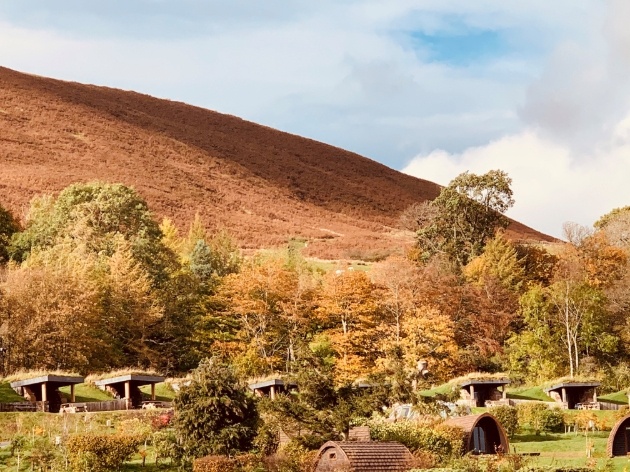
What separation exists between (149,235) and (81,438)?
41.4 metres

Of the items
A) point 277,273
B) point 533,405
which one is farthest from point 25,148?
point 533,405

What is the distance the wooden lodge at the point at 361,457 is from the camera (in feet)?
115

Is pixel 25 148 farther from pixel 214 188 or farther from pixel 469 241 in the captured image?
pixel 469 241

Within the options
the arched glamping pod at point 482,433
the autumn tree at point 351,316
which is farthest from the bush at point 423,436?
the autumn tree at point 351,316

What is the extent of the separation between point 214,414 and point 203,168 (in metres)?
101

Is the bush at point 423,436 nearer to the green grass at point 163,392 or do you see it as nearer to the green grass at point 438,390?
the green grass at point 438,390

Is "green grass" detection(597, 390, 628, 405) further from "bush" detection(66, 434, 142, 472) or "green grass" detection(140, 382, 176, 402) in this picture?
"bush" detection(66, 434, 142, 472)

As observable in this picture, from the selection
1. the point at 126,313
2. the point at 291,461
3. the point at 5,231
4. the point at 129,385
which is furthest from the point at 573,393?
the point at 5,231

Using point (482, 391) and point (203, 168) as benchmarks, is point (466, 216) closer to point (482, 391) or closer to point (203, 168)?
point (482, 391)

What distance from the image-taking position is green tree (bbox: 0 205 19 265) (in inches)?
3100

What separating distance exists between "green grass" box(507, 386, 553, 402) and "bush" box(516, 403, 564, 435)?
9.88 meters

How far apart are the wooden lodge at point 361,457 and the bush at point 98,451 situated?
20.5ft

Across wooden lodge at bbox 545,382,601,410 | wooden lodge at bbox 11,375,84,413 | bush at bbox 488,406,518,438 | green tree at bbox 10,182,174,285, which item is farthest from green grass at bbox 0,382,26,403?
wooden lodge at bbox 545,382,601,410

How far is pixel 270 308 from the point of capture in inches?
2739
